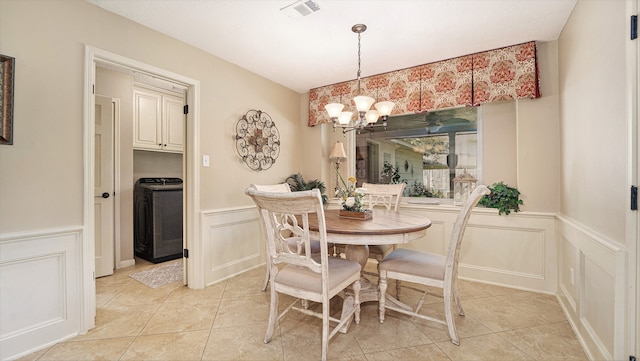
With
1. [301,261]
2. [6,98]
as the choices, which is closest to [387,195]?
[301,261]

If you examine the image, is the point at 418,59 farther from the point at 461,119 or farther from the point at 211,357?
the point at 211,357

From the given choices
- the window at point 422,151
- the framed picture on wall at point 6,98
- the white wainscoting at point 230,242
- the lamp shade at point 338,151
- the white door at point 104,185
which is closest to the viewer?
the framed picture on wall at point 6,98

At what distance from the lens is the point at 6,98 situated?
1.66 meters

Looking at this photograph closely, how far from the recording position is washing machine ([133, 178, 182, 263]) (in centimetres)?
354

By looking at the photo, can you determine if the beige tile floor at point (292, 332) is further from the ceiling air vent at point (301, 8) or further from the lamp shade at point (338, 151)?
the ceiling air vent at point (301, 8)

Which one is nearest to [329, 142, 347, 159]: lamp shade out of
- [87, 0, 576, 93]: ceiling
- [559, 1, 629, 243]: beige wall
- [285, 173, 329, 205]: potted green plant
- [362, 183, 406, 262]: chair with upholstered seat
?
[285, 173, 329, 205]: potted green plant

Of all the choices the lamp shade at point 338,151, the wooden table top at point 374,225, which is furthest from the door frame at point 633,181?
the lamp shade at point 338,151

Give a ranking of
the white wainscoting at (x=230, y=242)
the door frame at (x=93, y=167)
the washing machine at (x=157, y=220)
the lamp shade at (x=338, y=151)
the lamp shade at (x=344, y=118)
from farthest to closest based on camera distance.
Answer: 1. the lamp shade at (x=338, y=151)
2. the washing machine at (x=157, y=220)
3. the white wainscoting at (x=230, y=242)
4. the lamp shade at (x=344, y=118)
5. the door frame at (x=93, y=167)

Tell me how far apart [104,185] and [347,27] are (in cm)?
318

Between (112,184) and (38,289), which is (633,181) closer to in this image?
(38,289)

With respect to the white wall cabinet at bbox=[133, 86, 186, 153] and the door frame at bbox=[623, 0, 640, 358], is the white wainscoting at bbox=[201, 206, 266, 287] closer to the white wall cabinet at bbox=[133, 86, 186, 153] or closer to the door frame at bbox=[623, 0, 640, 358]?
the white wall cabinet at bbox=[133, 86, 186, 153]

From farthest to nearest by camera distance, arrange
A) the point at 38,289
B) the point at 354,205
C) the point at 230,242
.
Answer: the point at 230,242 < the point at 354,205 < the point at 38,289

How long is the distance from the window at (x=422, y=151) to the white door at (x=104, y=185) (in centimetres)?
314

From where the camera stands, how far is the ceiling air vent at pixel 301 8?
2.04 m
